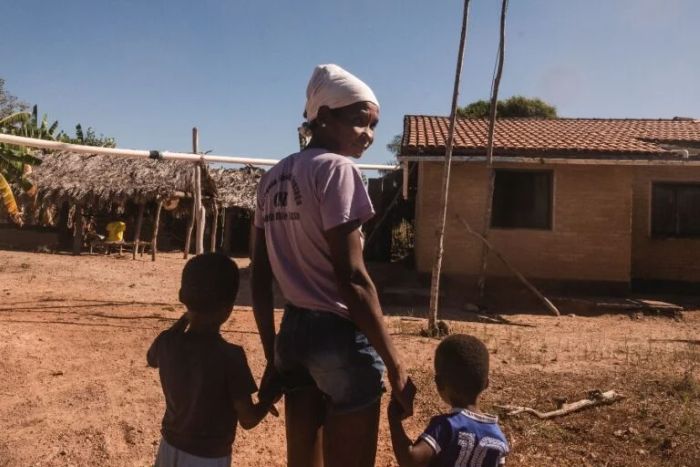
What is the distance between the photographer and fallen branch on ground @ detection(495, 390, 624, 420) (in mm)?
4203

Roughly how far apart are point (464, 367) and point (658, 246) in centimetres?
1133

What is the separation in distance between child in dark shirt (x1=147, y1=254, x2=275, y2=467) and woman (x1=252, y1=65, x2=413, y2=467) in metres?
0.11

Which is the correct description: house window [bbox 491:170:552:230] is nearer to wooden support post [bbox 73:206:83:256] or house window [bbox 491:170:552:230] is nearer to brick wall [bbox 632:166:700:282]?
brick wall [bbox 632:166:700:282]

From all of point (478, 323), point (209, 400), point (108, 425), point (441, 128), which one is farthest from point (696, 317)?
point (209, 400)

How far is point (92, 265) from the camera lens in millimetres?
13852

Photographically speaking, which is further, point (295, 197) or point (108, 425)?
point (108, 425)

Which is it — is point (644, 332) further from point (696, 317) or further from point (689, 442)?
point (689, 442)

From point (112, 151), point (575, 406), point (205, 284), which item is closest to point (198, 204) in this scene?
point (112, 151)

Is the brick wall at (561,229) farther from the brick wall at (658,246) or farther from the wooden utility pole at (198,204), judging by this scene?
the wooden utility pole at (198,204)

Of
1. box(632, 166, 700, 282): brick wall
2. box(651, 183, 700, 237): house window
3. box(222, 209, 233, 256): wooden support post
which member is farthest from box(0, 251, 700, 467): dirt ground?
box(222, 209, 233, 256): wooden support post

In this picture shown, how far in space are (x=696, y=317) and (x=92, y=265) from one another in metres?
12.6

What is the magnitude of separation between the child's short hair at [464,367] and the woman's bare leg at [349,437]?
322 mm

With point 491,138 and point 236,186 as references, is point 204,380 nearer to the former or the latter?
point 491,138

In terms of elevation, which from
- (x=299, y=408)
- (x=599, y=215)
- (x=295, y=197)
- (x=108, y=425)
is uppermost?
(x=599, y=215)
